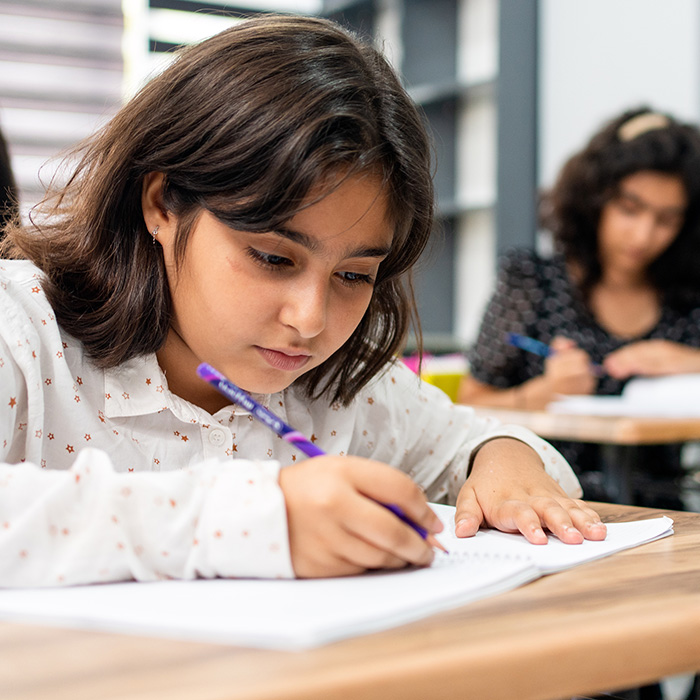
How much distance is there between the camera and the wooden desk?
35cm

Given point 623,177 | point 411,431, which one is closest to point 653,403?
point 623,177

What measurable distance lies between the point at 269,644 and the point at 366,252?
0.45 metres

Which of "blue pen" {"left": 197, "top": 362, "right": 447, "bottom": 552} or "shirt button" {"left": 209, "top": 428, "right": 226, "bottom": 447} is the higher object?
"blue pen" {"left": 197, "top": 362, "right": 447, "bottom": 552}

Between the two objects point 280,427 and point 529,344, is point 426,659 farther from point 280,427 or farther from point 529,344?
point 529,344

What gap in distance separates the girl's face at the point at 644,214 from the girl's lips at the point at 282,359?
5.38 feet

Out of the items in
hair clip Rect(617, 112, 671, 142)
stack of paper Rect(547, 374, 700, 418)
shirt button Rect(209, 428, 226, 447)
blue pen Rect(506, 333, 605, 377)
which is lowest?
stack of paper Rect(547, 374, 700, 418)

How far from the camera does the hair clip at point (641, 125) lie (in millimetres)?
2354

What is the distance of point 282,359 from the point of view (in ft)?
2.71

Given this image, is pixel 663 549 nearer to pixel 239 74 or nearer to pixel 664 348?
pixel 239 74

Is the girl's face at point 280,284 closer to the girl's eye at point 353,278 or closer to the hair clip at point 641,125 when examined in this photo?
the girl's eye at point 353,278

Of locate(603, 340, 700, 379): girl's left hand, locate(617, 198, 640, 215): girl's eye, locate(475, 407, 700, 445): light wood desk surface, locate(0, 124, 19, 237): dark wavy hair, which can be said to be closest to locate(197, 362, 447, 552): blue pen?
locate(0, 124, 19, 237): dark wavy hair

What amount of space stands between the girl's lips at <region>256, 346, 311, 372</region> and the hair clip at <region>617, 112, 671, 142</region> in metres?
1.79

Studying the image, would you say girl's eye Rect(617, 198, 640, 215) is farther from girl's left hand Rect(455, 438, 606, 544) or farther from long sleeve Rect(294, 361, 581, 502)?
girl's left hand Rect(455, 438, 606, 544)

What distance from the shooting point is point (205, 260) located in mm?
818
